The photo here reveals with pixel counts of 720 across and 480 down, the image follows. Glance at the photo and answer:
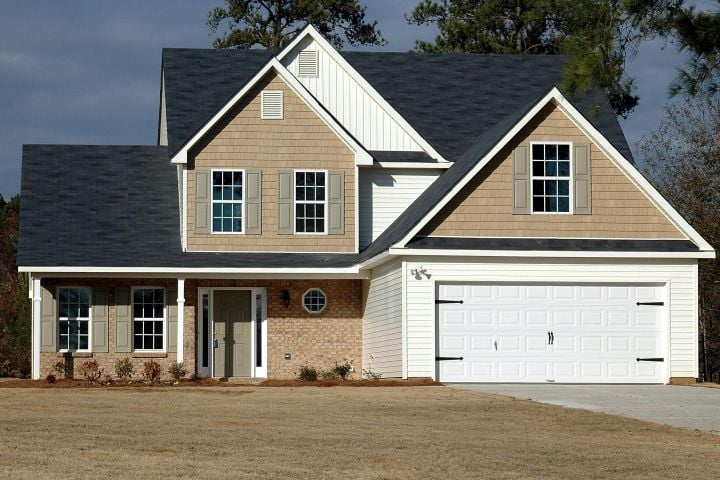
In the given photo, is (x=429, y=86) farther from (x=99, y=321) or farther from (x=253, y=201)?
(x=99, y=321)

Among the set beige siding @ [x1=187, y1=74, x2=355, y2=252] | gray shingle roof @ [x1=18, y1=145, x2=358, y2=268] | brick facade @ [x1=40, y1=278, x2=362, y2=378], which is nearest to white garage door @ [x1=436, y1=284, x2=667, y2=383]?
gray shingle roof @ [x1=18, y1=145, x2=358, y2=268]

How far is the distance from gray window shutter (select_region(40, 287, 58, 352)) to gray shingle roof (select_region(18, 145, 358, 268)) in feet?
4.06

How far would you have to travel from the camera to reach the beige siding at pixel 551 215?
26797 millimetres

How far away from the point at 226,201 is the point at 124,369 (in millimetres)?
4394

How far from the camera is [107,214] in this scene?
3042 cm

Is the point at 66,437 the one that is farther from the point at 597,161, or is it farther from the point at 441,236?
the point at 597,161

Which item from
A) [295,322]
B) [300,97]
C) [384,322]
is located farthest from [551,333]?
[300,97]

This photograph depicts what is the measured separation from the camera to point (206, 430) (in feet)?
53.5

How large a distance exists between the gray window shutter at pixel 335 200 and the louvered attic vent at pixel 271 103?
1.89 metres

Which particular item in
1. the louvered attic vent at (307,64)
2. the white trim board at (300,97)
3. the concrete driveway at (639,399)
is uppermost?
the louvered attic vent at (307,64)

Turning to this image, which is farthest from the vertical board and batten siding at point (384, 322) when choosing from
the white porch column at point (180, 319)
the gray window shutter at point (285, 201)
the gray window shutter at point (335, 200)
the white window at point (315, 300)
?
the white porch column at point (180, 319)

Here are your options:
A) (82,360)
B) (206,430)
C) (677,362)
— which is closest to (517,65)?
(677,362)

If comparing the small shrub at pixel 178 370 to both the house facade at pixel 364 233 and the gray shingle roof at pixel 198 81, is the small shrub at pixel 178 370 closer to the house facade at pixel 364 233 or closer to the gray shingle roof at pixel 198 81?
the house facade at pixel 364 233

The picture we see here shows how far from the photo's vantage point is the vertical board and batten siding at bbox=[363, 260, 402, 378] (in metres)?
26.9
